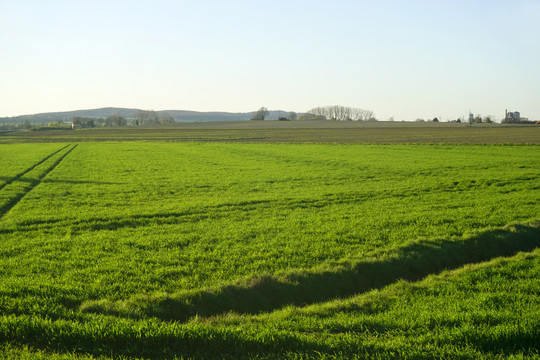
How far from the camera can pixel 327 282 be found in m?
9.85

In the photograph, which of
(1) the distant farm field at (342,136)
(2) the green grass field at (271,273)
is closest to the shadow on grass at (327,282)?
(2) the green grass field at (271,273)

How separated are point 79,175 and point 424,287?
26.5 meters

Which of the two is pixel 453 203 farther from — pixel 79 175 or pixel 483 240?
pixel 79 175

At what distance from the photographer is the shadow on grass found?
8.20 m

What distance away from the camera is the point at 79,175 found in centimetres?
2962

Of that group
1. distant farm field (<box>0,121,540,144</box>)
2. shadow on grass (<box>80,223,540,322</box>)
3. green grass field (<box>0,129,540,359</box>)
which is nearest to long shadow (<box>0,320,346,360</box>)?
green grass field (<box>0,129,540,359</box>)

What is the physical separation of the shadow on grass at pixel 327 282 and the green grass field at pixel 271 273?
39 millimetres

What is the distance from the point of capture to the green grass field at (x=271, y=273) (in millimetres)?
6227

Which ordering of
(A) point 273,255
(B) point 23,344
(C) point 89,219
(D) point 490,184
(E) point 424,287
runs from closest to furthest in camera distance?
(B) point 23,344 → (E) point 424,287 → (A) point 273,255 → (C) point 89,219 → (D) point 490,184

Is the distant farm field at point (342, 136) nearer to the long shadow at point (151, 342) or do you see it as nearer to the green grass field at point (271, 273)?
the green grass field at point (271, 273)

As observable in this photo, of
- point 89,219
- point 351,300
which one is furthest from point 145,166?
point 351,300

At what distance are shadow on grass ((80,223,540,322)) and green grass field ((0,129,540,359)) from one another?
0.04m

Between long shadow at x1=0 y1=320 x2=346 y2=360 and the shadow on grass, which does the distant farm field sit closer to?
the shadow on grass

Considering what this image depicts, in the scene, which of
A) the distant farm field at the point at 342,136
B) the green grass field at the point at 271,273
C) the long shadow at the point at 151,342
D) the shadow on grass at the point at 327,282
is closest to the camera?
the long shadow at the point at 151,342
